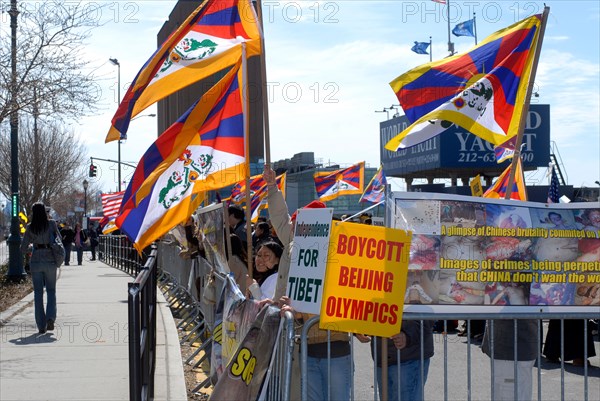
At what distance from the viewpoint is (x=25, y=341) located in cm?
1134

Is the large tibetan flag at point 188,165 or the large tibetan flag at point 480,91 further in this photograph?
the large tibetan flag at point 188,165

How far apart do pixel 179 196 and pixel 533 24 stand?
133 inches

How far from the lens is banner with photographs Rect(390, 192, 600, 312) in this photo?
4.67 metres

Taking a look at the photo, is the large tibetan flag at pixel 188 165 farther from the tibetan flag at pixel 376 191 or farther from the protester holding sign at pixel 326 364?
the tibetan flag at pixel 376 191

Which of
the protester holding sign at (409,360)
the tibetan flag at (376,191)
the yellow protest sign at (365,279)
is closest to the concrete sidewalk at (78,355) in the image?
the protester holding sign at (409,360)

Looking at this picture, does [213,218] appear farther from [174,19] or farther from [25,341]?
[174,19]

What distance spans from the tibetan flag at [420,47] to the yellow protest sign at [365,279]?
34810 mm

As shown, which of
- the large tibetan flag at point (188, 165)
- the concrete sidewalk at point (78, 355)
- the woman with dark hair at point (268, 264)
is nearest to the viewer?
the woman with dark hair at point (268, 264)

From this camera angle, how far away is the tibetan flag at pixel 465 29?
37.0m

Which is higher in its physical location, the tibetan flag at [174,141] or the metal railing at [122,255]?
the tibetan flag at [174,141]

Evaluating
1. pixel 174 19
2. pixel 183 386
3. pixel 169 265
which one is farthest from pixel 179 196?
pixel 174 19

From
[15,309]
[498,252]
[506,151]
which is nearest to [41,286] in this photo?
[15,309]

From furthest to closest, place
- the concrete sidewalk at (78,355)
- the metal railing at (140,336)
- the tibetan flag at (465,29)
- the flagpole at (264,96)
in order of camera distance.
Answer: the tibetan flag at (465,29) < the concrete sidewalk at (78,355) < the flagpole at (264,96) < the metal railing at (140,336)

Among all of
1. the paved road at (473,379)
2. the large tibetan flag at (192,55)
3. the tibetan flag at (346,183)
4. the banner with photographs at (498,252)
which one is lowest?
the paved road at (473,379)
